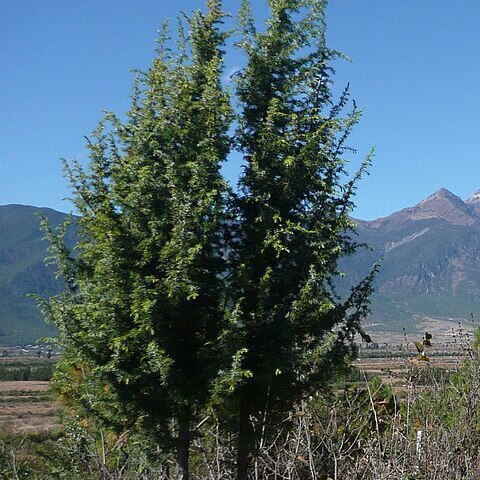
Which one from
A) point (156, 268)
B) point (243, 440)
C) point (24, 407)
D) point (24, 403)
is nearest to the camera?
point (156, 268)

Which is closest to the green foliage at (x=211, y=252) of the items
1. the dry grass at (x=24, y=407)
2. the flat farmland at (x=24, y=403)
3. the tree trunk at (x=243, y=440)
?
the tree trunk at (x=243, y=440)

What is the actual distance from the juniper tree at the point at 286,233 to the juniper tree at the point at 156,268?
1.54ft

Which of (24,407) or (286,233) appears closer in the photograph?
(286,233)

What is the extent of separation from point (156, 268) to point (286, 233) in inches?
64.4

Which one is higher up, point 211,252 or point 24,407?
point 211,252

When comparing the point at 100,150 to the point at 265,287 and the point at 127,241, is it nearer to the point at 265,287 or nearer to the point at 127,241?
the point at 127,241

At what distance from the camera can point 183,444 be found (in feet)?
27.5

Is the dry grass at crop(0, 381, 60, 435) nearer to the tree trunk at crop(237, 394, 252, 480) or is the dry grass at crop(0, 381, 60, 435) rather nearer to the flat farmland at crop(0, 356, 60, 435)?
the flat farmland at crop(0, 356, 60, 435)

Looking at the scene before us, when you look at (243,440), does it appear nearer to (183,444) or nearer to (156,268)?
(183,444)

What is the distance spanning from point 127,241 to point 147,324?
3.04 ft

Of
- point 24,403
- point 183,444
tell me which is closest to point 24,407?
point 24,403

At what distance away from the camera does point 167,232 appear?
307 inches

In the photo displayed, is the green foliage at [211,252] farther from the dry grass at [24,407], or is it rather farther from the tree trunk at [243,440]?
the dry grass at [24,407]

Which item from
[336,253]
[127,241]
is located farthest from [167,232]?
[336,253]
